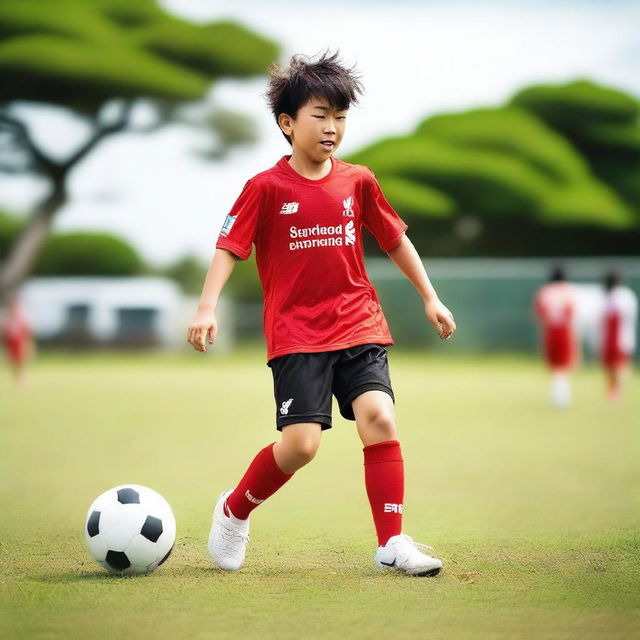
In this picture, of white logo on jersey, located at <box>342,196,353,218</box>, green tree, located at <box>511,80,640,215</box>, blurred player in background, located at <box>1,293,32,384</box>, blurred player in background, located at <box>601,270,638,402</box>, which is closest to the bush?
green tree, located at <box>511,80,640,215</box>

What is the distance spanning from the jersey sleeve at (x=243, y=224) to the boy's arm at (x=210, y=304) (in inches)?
1.5

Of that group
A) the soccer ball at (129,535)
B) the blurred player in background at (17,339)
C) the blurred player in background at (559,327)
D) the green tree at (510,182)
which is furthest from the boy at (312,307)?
the green tree at (510,182)

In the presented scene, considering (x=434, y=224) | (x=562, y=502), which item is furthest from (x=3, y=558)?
(x=434, y=224)

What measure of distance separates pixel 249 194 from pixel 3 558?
68.8 inches

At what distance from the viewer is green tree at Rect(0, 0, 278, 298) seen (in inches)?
1407

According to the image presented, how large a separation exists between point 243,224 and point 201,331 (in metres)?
0.48

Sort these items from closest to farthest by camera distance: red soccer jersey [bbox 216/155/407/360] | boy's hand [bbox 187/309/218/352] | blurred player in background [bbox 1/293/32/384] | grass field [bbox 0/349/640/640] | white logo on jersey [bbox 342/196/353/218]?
grass field [bbox 0/349/640/640]
boy's hand [bbox 187/309/218/352]
red soccer jersey [bbox 216/155/407/360]
white logo on jersey [bbox 342/196/353/218]
blurred player in background [bbox 1/293/32/384]

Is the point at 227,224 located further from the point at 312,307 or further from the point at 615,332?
the point at 615,332

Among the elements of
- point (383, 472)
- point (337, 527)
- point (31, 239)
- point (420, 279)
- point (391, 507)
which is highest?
point (31, 239)

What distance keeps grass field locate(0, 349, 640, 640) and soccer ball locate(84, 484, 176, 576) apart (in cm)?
9

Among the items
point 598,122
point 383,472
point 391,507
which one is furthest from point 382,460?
point 598,122

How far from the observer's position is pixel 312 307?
4.34m

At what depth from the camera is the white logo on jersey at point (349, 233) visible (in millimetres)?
4398

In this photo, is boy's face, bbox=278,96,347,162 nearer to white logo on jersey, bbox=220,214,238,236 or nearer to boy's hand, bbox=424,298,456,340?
white logo on jersey, bbox=220,214,238,236
